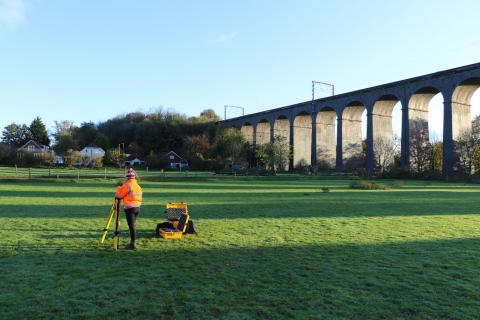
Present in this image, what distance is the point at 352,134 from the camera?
6881 centimetres

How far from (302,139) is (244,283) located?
254 feet

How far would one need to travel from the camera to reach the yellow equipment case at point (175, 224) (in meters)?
9.38

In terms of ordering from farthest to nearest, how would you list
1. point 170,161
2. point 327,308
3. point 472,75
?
point 170,161 → point 472,75 → point 327,308

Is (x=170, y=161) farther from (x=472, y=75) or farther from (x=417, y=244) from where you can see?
(x=417, y=244)

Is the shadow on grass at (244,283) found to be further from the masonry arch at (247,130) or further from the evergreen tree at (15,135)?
the evergreen tree at (15,135)

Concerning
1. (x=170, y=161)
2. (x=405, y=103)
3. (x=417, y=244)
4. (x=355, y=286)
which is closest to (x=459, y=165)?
(x=405, y=103)

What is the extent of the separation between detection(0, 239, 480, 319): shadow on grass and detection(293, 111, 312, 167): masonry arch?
72442 mm

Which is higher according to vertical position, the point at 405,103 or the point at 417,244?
the point at 405,103

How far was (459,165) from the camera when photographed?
47.8 m

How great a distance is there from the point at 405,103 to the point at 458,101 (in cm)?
740

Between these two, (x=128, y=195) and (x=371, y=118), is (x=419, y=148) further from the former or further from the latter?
(x=128, y=195)

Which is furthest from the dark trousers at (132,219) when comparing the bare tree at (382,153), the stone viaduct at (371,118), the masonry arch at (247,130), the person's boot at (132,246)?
the masonry arch at (247,130)

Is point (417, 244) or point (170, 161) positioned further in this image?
point (170, 161)

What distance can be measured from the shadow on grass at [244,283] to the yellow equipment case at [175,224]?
104 cm
